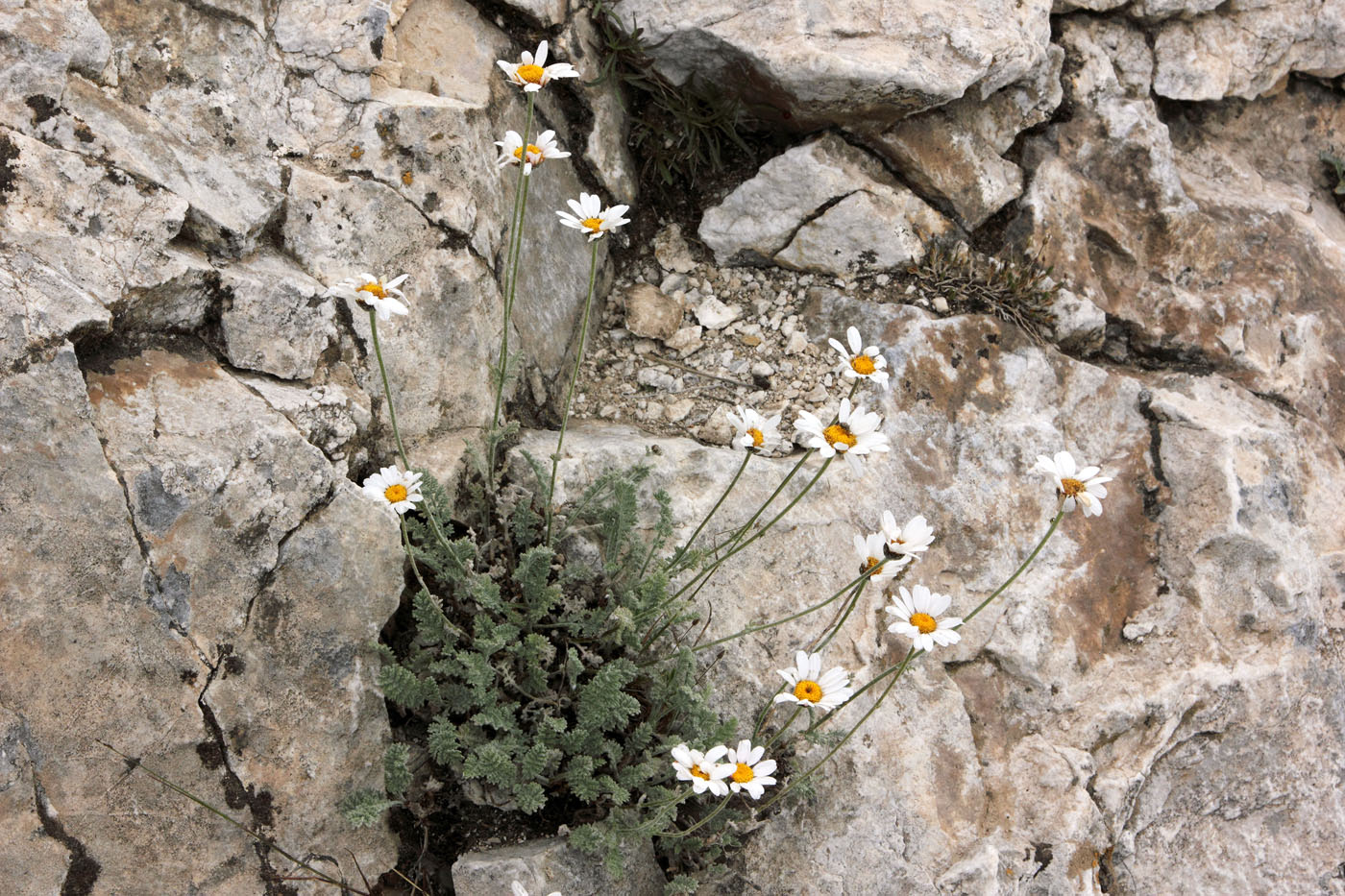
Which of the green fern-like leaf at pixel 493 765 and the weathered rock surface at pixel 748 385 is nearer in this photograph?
the weathered rock surface at pixel 748 385

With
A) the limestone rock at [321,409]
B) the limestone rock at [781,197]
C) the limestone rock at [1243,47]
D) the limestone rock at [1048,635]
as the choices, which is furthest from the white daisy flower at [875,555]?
the limestone rock at [1243,47]

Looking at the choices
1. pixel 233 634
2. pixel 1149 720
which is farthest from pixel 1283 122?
pixel 233 634

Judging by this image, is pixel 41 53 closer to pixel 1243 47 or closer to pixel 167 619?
pixel 167 619

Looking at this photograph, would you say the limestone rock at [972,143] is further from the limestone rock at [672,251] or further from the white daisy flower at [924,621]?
the white daisy flower at [924,621]

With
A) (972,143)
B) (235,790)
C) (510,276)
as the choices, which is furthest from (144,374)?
(972,143)

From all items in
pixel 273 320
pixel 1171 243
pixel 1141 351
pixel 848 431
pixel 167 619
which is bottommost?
pixel 167 619

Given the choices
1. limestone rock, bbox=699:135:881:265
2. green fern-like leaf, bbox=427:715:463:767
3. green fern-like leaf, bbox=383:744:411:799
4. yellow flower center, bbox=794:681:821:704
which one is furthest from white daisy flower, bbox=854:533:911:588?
limestone rock, bbox=699:135:881:265

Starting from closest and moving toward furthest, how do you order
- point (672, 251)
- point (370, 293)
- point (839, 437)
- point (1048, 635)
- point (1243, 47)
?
point (370, 293) → point (839, 437) → point (1048, 635) → point (672, 251) → point (1243, 47)
